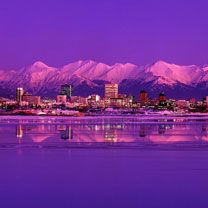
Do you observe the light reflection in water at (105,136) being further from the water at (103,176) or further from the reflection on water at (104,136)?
the water at (103,176)

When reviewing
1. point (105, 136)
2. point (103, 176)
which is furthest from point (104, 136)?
point (103, 176)

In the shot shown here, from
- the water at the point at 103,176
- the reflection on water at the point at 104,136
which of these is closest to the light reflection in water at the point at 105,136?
the reflection on water at the point at 104,136

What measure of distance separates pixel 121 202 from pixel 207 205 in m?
1.35

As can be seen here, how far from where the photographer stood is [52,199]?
31.4ft

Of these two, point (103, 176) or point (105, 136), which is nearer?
point (103, 176)

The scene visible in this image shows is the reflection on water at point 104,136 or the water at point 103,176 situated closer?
the water at point 103,176

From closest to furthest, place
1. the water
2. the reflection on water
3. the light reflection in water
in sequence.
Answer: the water
the reflection on water
the light reflection in water

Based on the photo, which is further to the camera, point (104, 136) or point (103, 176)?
point (104, 136)

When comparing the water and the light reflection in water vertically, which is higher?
the light reflection in water

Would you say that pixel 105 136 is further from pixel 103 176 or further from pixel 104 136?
pixel 103 176

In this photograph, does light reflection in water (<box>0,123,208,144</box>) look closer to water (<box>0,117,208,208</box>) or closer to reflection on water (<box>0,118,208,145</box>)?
reflection on water (<box>0,118,208,145</box>)

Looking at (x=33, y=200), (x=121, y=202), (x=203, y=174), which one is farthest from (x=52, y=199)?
(x=203, y=174)

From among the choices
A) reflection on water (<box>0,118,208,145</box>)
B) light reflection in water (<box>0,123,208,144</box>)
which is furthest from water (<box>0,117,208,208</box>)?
light reflection in water (<box>0,123,208,144</box>)

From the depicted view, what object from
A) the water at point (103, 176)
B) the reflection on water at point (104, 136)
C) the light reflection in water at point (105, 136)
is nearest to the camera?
Result: the water at point (103, 176)
